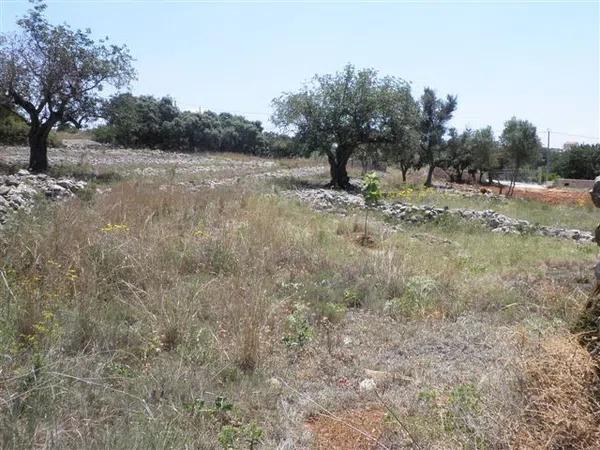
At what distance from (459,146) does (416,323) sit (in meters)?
36.6

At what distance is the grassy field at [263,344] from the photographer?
8.16 feet

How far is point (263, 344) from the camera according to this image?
3803mm

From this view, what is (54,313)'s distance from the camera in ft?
11.9

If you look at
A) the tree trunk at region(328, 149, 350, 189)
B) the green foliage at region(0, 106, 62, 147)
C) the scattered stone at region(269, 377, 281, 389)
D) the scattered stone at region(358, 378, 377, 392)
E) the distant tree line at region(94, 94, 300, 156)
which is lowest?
the scattered stone at region(358, 378, 377, 392)

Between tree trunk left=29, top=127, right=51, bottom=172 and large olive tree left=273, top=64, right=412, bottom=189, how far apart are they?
390 inches

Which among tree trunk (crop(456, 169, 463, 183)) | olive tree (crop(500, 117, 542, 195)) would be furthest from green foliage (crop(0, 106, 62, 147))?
tree trunk (crop(456, 169, 463, 183))

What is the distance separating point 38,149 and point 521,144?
2790cm

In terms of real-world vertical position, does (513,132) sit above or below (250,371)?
above

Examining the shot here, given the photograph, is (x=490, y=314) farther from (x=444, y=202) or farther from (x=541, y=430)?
(x=444, y=202)

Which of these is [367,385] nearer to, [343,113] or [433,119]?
[343,113]

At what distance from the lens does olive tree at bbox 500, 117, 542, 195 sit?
3253cm

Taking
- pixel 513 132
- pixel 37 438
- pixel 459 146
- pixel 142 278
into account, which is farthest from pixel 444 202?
pixel 459 146

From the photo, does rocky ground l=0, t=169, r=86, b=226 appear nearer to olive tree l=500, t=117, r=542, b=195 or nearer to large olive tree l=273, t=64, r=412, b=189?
large olive tree l=273, t=64, r=412, b=189

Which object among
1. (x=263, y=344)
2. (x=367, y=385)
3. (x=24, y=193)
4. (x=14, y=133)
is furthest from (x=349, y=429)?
(x=14, y=133)
